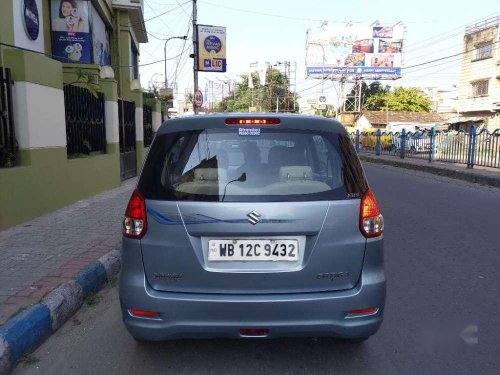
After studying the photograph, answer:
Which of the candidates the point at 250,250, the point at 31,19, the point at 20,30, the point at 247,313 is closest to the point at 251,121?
the point at 250,250

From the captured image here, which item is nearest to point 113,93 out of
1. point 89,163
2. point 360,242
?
point 89,163

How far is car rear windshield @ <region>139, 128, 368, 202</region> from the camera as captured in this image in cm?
266

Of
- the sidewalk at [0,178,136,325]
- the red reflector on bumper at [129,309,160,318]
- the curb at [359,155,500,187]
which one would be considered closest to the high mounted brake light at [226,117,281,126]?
the red reflector on bumper at [129,309,160,318]

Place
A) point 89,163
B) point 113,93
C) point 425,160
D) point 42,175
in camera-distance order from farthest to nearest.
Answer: point 425,160 < point 113,93 < point 89,163 < point 42,175

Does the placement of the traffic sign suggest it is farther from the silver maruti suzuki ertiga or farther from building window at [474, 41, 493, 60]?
building window at [474, 41, 493, 60]

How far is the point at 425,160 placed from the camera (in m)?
17.9

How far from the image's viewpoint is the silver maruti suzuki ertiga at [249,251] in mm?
2547

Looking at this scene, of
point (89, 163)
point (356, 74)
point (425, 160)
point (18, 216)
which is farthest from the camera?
point (356, 74)

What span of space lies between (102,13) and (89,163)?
7246 mm

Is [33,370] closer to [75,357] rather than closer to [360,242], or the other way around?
[75,357]

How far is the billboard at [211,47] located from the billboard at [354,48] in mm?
23780

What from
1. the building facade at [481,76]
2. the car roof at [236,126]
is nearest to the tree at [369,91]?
the building facade at [481,76]

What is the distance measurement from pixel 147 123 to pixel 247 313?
13838 mm

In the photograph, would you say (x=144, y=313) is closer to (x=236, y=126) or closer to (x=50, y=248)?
(x=236, y=126)
